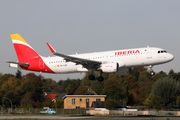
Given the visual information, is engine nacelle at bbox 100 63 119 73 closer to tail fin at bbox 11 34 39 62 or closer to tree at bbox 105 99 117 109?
tail fin at bbox 11 34 39 62

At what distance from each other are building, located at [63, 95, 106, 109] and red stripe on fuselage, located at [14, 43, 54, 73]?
3919cm

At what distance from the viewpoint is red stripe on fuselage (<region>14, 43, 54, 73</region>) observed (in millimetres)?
49531

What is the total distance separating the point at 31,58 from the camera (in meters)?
51.0

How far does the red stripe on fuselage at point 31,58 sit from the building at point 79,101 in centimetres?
3919

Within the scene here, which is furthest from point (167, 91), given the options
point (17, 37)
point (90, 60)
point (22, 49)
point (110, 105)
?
point (17, 37)

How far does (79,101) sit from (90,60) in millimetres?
47984

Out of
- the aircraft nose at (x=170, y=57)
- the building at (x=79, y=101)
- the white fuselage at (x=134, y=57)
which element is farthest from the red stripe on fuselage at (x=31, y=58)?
the building at (x=79, y=101)

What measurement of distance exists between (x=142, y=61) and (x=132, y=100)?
7265 cm

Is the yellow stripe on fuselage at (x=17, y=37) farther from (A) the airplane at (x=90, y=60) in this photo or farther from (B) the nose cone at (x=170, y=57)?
(B) the nose cone at (x=170, y=57)

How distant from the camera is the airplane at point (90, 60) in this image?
4319 centimetres

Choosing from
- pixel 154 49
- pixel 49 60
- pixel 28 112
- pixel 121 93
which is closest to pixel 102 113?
pixel 28 112

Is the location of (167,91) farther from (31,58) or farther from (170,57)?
(31,58)

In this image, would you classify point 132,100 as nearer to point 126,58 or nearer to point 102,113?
point 102,113

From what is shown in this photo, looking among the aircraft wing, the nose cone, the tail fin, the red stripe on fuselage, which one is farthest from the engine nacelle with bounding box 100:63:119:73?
the tail fin
